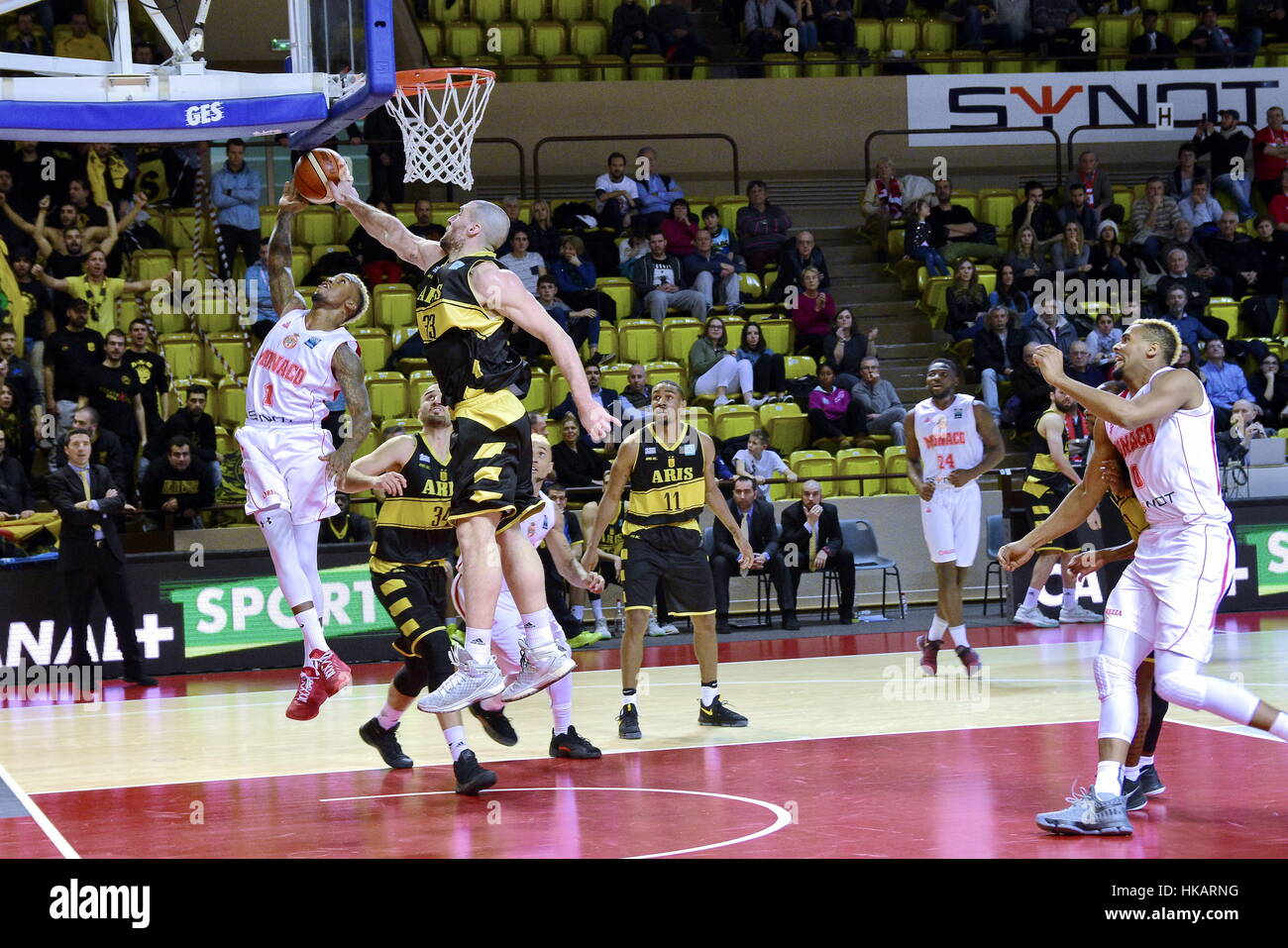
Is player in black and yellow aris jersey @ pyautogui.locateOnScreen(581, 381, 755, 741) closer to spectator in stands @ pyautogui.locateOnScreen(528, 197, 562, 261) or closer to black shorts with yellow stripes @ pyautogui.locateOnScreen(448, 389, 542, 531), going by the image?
black shorts with yellow stripes @ pyautogui.locateOnScreen(448, 389, 542, 531)

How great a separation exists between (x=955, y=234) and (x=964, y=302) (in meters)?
1.54

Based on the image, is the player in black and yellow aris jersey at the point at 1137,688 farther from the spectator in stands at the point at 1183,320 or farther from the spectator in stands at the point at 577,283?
the spectator in stands at the point at 1183,320

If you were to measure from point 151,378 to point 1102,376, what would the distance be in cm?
993

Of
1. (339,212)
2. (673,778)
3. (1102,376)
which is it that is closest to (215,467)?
(339,212)

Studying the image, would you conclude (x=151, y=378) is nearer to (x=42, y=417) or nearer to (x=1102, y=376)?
(x=42, y=417)

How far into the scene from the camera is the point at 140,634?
13.7 m

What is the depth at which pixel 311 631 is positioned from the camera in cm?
817

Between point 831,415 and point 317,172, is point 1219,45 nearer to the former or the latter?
point 831,415

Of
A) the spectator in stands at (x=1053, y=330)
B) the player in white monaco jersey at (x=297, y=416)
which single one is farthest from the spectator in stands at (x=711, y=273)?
the player in white monaco jersey at (x=297, y=416)

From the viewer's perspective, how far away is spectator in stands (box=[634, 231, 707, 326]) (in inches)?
701

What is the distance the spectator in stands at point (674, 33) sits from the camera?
69.6ft

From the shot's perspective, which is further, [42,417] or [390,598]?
[42,417]

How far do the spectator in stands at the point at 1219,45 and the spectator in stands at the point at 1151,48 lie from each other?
351 mm
